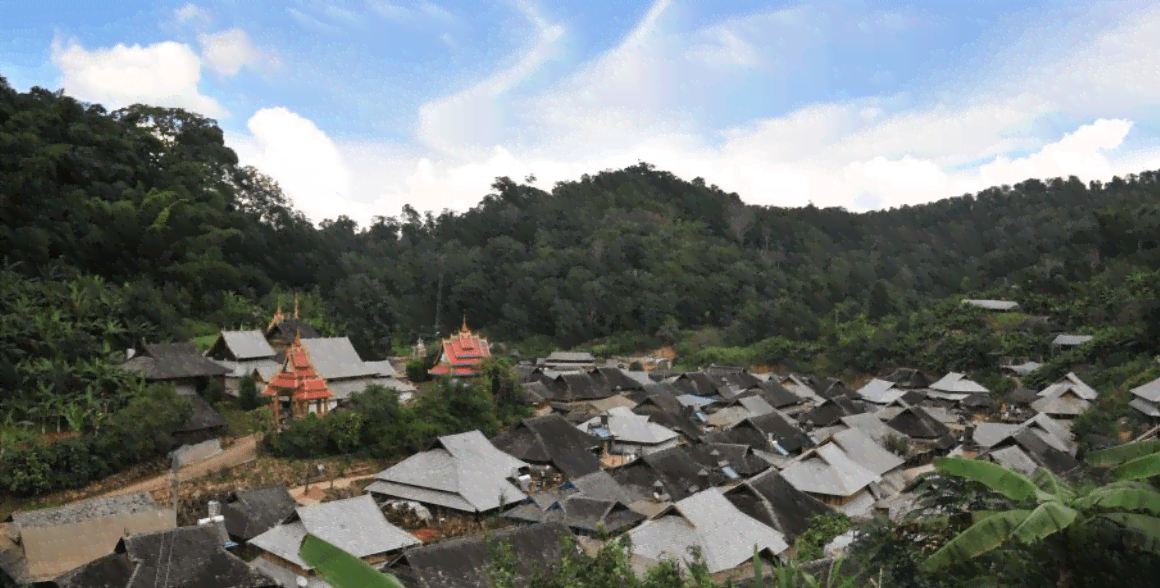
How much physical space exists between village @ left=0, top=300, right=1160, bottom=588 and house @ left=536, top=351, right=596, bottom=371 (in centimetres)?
821

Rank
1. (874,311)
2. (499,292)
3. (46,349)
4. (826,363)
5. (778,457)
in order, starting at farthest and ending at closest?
(499,292), (874,311), (826,363), (778,457), (46,349)

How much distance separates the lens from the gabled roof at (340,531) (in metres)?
13.6

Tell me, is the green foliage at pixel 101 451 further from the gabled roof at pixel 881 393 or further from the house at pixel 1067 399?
the house at pixel 1067 399

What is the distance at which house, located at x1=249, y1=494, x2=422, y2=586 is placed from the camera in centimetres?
1337

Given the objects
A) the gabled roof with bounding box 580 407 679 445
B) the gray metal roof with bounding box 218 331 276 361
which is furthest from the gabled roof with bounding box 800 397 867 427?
the gray metal roof with bounding box 218 331 276 361

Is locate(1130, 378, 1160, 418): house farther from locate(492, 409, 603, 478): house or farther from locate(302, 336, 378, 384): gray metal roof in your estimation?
locate(302, 336, 378, 384): gray metal roof

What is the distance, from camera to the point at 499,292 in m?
64.3

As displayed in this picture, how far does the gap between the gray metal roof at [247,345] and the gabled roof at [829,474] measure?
703 inches

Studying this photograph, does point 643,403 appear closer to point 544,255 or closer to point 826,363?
point 826,363

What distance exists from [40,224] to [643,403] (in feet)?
80.9

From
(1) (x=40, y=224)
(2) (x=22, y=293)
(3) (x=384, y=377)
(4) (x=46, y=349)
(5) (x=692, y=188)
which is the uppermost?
(5) (x=692, y=188)

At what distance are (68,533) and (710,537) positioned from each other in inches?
446

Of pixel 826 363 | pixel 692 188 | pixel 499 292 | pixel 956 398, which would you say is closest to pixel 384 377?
pixel 956 398

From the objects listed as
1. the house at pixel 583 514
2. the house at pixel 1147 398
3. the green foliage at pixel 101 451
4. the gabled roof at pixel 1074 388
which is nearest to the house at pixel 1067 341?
the gabled roof at pixel 1074 388
